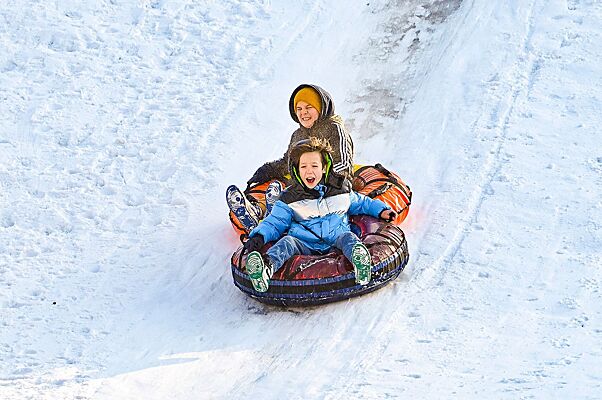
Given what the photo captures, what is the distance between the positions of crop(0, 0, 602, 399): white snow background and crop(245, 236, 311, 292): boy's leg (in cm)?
30

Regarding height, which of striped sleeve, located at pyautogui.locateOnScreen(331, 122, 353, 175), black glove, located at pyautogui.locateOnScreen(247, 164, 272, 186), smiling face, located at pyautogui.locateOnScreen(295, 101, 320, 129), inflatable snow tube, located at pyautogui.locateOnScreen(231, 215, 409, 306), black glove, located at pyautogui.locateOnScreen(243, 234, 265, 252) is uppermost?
smiling face, located at pyautogui.locateOnScreen(295, 101, 320, 129)

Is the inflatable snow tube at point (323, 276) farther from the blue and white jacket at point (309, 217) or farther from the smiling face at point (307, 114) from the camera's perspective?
the smiling face at point (307, 114)

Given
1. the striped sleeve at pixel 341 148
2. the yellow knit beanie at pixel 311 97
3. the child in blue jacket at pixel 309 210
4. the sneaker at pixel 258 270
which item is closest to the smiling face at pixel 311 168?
the child in blue jacket at pixel 309 210

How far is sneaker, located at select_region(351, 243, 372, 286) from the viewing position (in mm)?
5707

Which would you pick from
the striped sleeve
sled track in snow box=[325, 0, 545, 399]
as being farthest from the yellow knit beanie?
sled track in snow box=[325, 0, 545, 399]

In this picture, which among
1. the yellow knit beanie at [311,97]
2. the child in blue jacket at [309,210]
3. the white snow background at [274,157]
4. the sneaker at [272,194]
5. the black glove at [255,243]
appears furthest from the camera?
the yellow knit beanie at [311,97]

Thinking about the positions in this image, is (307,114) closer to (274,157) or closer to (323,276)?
(274,157)

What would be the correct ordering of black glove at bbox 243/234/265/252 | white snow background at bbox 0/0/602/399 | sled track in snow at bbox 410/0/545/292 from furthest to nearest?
sled track in snow at bbox 410/0/545/292 < black glove at bbox 243/234/265/252 < white snow background at bbox 0/0/602/399

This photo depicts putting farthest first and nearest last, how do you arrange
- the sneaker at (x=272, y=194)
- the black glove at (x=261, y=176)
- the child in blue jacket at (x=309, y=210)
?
the black glove at (x=261, y=176) → the sneaker at (x=272, y=194) → the child in blue jacket at (x=309, y=210)

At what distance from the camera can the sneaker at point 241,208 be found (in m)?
6.65

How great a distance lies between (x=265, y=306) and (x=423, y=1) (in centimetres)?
531

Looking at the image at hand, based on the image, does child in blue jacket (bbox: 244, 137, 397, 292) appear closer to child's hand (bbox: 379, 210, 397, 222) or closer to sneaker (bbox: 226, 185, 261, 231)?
child's hand (bbox: 379, 210, 397, 222)

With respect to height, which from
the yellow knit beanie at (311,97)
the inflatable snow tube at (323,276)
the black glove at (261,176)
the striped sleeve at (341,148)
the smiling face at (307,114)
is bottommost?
the inflatable snow tube at (323,276)

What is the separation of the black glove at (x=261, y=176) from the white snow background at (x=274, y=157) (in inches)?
16.2
